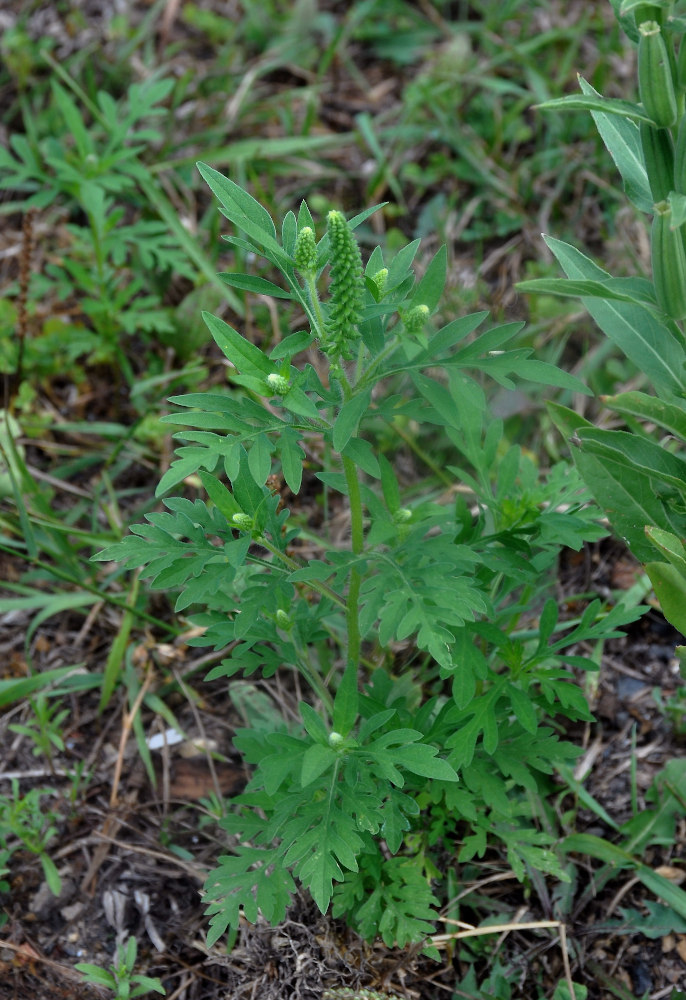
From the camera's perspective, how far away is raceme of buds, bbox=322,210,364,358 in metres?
1.83

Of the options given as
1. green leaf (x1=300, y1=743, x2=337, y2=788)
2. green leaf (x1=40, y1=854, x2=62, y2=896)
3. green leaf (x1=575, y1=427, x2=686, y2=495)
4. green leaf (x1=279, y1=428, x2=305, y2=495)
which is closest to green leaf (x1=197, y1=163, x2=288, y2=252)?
green leaf (x1=279, y1=428, x2=305, y2=495)

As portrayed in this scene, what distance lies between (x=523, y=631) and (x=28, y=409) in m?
2.17

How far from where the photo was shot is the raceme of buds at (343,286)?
183 cm

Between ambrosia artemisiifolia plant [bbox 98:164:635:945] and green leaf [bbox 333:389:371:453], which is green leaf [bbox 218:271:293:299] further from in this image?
green leaf [bbox 333:389:371:453]

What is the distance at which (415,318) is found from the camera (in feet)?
6.19

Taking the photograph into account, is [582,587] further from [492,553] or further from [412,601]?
[412,601]

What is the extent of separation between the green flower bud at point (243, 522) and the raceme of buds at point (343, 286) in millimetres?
437

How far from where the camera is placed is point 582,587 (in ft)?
10.8

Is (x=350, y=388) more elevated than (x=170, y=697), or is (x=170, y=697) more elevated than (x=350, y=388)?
(x=350, y=388)

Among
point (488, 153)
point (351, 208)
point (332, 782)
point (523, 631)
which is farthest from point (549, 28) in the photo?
point (332, 782)

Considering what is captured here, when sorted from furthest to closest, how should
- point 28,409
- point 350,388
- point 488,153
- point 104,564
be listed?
point 488,153 < point 28,409 < point 104,564 < point 350,388

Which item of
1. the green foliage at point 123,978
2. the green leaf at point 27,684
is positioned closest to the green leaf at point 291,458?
the green foliage at point 123,978

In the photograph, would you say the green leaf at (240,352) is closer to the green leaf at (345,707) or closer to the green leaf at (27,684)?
the green leaf at (345,707)

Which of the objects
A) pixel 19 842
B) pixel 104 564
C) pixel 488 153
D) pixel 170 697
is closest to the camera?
pixel 19 842
